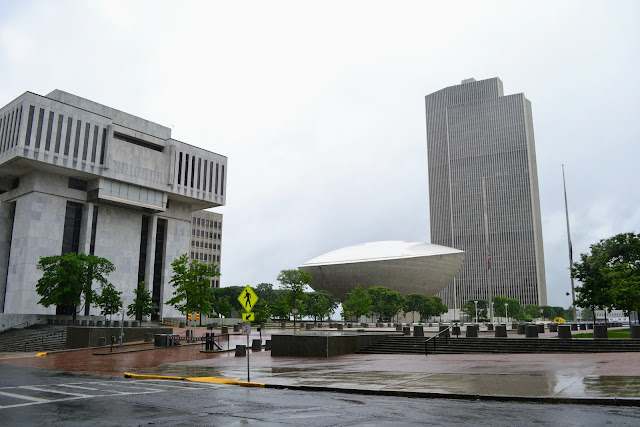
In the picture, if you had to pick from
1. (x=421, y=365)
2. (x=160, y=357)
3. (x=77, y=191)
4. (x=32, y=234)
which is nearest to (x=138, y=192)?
(x=77, y=191)

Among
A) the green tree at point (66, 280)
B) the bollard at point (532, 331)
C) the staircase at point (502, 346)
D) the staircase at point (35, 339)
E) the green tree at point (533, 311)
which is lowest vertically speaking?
the staircase at point (35, 339)

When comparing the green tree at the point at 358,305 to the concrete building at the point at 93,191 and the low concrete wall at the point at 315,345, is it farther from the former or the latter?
the low concrete wall at the point at 315,345

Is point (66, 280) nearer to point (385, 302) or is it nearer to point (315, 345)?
point (315, 345)

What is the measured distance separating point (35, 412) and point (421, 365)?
51.1 feet

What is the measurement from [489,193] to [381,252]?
211 ft

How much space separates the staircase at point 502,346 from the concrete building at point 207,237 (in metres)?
122

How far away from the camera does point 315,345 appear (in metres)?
28.4

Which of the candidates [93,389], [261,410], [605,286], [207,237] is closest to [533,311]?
[207,237]

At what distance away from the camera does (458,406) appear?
37.9ft

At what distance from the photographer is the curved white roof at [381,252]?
13538 centimetres

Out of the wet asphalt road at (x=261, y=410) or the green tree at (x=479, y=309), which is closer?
the wet asphalt road at (x=261, y=410)

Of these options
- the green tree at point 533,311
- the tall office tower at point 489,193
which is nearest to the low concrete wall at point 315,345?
the green tree at point 533,311

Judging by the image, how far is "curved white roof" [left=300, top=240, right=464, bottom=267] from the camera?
135 metres

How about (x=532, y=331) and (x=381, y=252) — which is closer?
(x=532, y=331)
